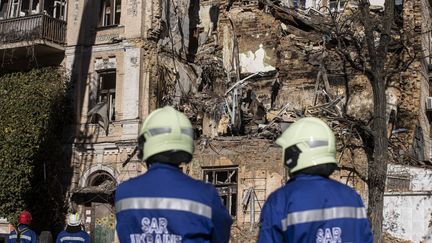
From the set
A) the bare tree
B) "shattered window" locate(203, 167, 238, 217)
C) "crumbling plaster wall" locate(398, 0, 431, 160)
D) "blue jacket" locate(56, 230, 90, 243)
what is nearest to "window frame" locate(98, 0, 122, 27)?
"shattered window" locate(203, 167, 238, 217)

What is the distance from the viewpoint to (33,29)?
1033 inches

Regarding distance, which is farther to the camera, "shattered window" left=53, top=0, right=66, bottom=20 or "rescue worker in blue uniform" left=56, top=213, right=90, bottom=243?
"shattered window" left=53, top=0, right=66, bottom=20

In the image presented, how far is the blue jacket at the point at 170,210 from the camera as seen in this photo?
456 centimetres

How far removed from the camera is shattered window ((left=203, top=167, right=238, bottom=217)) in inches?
922

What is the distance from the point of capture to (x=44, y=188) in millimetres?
25703

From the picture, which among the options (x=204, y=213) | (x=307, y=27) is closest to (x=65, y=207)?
(x=307, y=27)

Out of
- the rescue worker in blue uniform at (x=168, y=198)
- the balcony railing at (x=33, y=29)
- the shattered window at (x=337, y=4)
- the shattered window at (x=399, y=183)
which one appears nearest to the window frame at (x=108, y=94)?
the balcony railing at (x=33, y=29)

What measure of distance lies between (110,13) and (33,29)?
2758 millimetres

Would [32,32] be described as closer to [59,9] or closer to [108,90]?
[59,9]

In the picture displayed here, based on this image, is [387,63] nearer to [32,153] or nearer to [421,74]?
[421,74]

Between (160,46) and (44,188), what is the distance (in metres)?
6.22

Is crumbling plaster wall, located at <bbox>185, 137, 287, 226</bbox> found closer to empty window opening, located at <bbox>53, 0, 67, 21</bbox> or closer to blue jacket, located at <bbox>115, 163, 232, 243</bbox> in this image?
empty window opening, located at <bbox>53, 0, 67, 21</bbox>

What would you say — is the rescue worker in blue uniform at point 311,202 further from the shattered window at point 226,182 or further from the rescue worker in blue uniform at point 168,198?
the shattered window at point 226,182

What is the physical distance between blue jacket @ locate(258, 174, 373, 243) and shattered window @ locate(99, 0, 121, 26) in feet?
75.0
